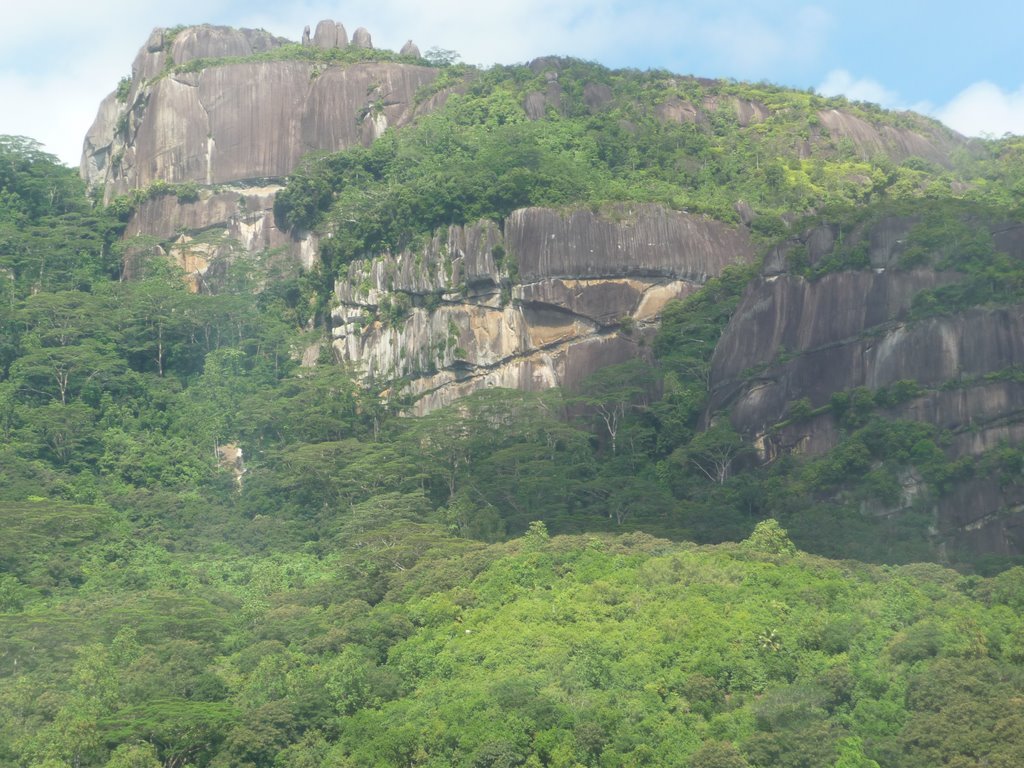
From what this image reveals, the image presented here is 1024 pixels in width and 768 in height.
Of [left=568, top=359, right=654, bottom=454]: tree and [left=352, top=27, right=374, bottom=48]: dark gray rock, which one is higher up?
[left=352, top=27, right=374, bottom=48]: dark gray rock

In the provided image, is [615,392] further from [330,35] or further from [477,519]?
[330,35]

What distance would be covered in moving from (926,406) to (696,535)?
6679 mm

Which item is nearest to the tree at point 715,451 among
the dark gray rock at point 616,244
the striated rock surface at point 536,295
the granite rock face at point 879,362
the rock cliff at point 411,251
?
the granite rock face at point 879,362

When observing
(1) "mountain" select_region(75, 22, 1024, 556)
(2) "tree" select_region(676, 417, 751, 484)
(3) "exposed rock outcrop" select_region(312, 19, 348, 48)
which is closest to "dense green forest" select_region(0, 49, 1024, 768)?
(2) "tree" select_region(676, 417, 751, 484)

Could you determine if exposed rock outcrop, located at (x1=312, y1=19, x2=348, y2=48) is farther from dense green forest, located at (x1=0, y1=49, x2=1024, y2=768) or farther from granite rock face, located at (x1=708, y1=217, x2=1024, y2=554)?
granite rock face, located at (x1=708, y1=217, x2=1024, y2=554)

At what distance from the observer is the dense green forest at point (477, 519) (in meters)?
40.4

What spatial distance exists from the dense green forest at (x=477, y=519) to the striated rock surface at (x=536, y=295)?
127 centimetres

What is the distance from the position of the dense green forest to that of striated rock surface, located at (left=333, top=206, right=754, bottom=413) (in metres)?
1.27

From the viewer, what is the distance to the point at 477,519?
183 feet

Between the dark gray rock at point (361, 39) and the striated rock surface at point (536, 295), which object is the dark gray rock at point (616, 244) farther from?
the dark gray rock at point (361, 39)

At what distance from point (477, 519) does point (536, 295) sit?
10.2 meters

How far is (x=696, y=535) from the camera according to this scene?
52.8 meters

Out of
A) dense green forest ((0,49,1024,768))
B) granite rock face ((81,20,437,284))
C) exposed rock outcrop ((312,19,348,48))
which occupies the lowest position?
dense green forest ((0,49,1024,768))

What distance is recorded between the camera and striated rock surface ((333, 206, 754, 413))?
63812 mm
